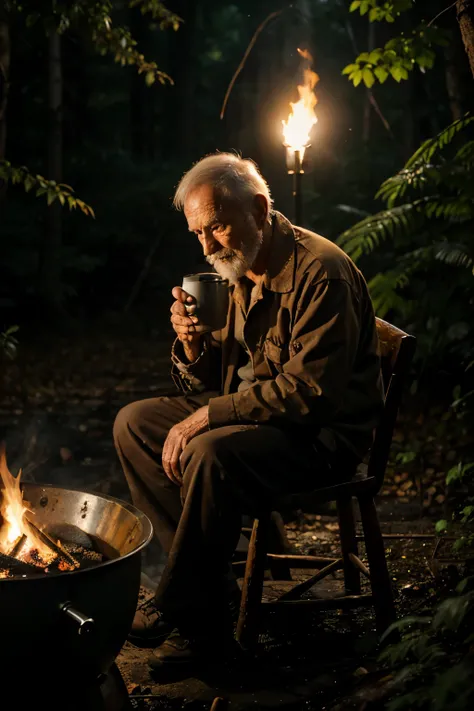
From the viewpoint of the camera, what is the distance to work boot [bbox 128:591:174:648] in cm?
383

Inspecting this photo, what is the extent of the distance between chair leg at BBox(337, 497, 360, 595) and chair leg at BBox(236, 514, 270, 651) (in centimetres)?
81

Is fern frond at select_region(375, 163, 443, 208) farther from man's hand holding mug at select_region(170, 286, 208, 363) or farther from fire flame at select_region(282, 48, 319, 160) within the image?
man's hand holding mug at select_region(170, 286, 208, 363)

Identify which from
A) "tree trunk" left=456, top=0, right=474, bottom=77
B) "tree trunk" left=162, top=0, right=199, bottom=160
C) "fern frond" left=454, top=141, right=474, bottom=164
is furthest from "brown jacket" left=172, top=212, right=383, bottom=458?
"tree trunk" left=162, top=0, right=199, bottom=160

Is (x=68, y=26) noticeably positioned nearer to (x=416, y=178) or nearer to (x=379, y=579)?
(x=416, y=178)

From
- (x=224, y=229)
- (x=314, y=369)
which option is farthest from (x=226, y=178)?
(x=314, y=369)

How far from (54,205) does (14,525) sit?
42.5ft

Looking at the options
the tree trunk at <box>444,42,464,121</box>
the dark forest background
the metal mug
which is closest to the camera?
the metal mug

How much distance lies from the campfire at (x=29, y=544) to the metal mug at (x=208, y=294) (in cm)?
109

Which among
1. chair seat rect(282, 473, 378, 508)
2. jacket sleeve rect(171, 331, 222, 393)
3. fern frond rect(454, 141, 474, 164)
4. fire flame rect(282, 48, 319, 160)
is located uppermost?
fire flame rect(282, 48, 319, 160)

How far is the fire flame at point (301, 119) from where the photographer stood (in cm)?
803

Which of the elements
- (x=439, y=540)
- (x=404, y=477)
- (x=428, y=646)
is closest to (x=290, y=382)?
(x=428, y=646)

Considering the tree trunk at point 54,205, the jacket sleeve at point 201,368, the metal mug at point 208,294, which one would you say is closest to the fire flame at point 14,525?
the jacket sleeve at point 201,368

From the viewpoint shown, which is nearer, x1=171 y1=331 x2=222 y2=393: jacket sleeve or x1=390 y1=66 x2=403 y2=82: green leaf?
x1=171 y1=331 x2=222 y2=393: jacket sleeve

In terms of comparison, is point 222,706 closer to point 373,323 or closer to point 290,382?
point 290,382
